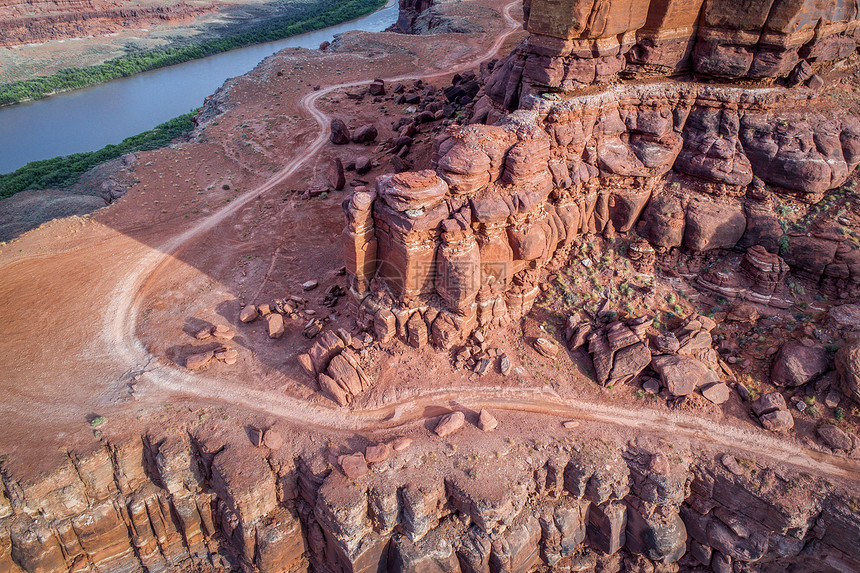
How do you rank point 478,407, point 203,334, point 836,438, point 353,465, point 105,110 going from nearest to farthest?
point 353,465 → point 836,438 → point 478,407 → point 203,334 → point 105,110

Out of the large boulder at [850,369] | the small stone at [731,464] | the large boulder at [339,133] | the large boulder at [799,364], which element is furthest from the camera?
the large boulder at [339,133]

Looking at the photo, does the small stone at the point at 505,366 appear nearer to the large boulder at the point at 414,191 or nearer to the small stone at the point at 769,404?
the large boulder at the point at 414,191

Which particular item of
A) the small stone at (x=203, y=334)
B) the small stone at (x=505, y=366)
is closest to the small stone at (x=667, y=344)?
the small stone at (x=505, y=366)

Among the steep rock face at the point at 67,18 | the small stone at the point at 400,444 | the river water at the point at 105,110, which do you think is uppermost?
the steep rock face at the point at 67,18

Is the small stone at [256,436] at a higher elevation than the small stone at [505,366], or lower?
lower

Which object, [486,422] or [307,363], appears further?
[307,363]

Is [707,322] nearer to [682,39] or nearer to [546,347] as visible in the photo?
[546,347]

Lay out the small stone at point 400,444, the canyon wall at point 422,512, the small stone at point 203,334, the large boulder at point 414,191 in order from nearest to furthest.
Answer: the canyon wall at point 422,512 < the small stone at point 400,444 < the large boulder at point 414,191 < the small stone at point 203,334

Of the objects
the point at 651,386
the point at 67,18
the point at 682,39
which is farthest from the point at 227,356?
the point at 67,18
